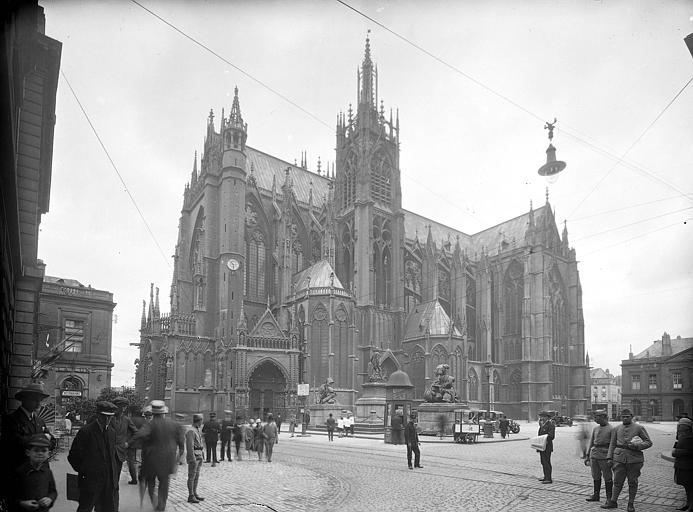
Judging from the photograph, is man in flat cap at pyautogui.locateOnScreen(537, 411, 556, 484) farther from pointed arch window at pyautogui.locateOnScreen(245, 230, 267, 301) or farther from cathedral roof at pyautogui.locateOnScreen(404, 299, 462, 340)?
cathedral roof at pyautogui.locateOnScreen(404, 299, 462, 340)

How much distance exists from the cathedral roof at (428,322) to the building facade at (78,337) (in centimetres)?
2483

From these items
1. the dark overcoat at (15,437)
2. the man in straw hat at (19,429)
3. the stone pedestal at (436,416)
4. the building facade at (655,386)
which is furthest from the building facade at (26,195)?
the building facade at (655,386)

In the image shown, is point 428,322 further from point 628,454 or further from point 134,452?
point 628,454

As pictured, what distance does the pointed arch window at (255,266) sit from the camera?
48.2 m

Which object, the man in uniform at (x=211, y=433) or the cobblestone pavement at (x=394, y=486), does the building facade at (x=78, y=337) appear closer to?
the cobblestone pavement at (x=394, y=486)

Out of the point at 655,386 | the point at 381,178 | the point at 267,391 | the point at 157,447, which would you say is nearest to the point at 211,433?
the point at 157,447

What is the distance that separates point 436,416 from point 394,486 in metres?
18.0

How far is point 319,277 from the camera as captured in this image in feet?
153

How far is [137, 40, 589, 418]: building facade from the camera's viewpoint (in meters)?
42.9

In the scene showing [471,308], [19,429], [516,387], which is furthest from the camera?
[471,308]

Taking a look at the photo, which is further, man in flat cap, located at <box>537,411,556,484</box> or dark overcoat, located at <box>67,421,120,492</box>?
man in flat cap, located at <box>537,411,556,484</box>

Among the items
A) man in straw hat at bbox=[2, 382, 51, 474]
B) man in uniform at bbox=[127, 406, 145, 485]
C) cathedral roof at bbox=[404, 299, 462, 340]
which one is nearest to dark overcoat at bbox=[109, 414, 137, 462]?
man in uniform at bbox=[127, 406, 145, 485]

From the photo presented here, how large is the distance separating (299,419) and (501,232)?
41823mm

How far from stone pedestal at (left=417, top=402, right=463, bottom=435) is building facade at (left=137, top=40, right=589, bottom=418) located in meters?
14.4
